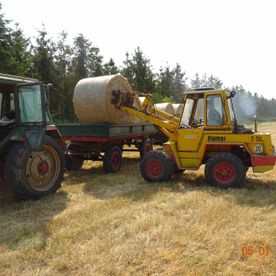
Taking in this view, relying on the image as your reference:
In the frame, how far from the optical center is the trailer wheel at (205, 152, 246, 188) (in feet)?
24.7

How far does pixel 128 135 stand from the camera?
10.6 metres

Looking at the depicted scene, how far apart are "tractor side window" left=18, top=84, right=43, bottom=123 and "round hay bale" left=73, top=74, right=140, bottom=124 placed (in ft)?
9.68

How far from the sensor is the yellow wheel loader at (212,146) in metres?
7.60

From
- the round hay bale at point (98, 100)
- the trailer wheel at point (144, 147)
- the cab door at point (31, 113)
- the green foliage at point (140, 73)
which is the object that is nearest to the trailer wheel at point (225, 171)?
the round hay bale at point (98, 100)

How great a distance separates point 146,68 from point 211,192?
25.2 meters

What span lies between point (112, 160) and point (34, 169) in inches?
133

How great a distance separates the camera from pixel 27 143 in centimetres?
641

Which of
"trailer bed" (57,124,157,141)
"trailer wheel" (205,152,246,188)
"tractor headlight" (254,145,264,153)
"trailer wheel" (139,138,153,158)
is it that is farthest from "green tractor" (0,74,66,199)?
"trailer wheel" (139,138,153,158)

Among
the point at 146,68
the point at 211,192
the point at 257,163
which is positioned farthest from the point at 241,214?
the point at 146,68

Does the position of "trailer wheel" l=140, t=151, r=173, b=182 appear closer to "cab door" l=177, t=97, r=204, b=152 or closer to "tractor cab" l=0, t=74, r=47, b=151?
"cab door" l=177, t=97, r=204, b=152

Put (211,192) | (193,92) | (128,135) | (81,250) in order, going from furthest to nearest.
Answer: (128,135) < (193,92) < (211,192) < (81,250)

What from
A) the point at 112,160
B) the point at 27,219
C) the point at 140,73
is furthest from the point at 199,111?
the point at 140,73

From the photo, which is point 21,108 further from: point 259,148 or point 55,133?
point 259,148

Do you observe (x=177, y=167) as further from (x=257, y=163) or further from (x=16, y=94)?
(x=16, y=94)
